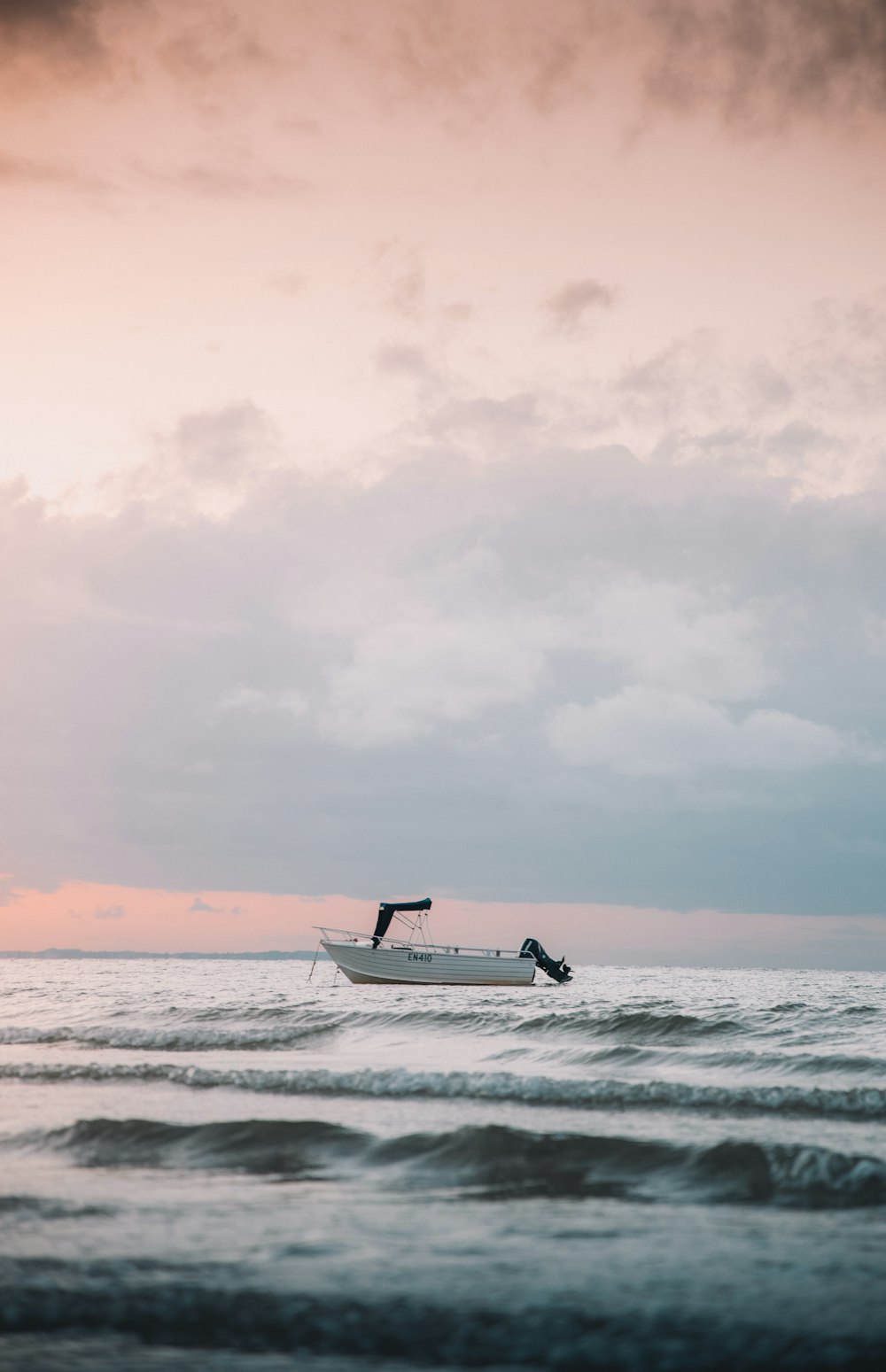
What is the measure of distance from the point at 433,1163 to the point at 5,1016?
24.1 metres

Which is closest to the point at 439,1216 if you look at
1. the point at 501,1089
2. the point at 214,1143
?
the point at 214,1143

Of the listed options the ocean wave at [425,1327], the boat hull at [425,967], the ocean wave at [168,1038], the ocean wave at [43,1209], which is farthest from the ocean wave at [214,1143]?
the boat hull at [425,967]

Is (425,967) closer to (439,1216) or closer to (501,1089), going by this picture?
(501,1089)

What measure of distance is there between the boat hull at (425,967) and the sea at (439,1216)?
42026mm

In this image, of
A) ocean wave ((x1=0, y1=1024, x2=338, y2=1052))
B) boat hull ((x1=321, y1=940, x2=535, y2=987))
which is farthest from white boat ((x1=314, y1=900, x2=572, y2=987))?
ocean wave ((x1=0, y1=1024, x2=338, y2=1052))

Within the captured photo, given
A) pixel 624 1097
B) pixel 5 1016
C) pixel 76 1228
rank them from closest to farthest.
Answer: pixel 76 1228 → pixel 624 1097 → pixel 5 1016

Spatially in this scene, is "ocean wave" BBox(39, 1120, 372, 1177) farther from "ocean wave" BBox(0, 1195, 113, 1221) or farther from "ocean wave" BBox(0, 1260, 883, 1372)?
"ocean wave" BBox(0, 1260, 883, 1372)

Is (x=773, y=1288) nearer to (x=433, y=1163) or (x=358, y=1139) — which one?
(x=433, y=1163)

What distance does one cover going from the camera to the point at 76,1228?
737cm

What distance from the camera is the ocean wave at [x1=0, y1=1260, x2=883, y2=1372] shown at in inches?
207

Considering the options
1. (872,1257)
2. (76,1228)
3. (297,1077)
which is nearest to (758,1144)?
(872,1257)

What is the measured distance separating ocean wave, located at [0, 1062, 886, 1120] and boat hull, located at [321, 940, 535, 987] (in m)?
43.3

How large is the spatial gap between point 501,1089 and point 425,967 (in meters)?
45.5

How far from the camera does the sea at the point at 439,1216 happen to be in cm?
544
